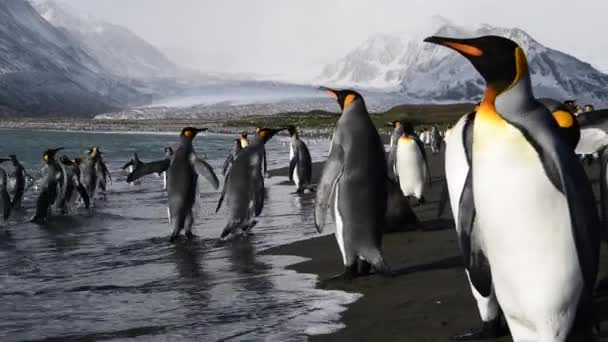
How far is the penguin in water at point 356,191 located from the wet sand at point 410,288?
0.65 ft

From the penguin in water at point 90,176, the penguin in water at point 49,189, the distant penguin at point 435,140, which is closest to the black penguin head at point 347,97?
the penguin in water at point 49,189

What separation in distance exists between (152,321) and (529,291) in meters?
2.22

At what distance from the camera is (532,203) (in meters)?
2.92

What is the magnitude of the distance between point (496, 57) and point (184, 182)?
5.75 metres

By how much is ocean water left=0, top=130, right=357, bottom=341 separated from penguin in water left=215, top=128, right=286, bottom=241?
21cm

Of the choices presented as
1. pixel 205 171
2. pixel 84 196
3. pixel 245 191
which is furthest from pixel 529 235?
pixel 84 196

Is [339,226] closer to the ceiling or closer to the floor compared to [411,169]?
closer to the ceiling

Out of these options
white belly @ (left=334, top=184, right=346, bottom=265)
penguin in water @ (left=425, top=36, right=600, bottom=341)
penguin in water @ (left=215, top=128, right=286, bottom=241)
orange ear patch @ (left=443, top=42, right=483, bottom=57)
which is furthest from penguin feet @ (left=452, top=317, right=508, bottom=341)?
penguin in water @ (left=215, top=128, right=286, bottom=241)

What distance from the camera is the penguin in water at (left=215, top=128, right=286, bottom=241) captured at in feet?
26.5

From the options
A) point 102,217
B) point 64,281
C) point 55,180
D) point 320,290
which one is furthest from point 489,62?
point 55,180

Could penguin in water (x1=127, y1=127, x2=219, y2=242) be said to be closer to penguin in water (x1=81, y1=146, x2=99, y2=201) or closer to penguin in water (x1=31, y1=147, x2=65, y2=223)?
penguin in water (x1=31, y1=147, x2=65, y2=223)

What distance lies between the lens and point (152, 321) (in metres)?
4.45

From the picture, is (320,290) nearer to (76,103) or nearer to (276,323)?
(276,323)

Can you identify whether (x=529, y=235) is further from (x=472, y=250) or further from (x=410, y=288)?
(x=410, y=288)
